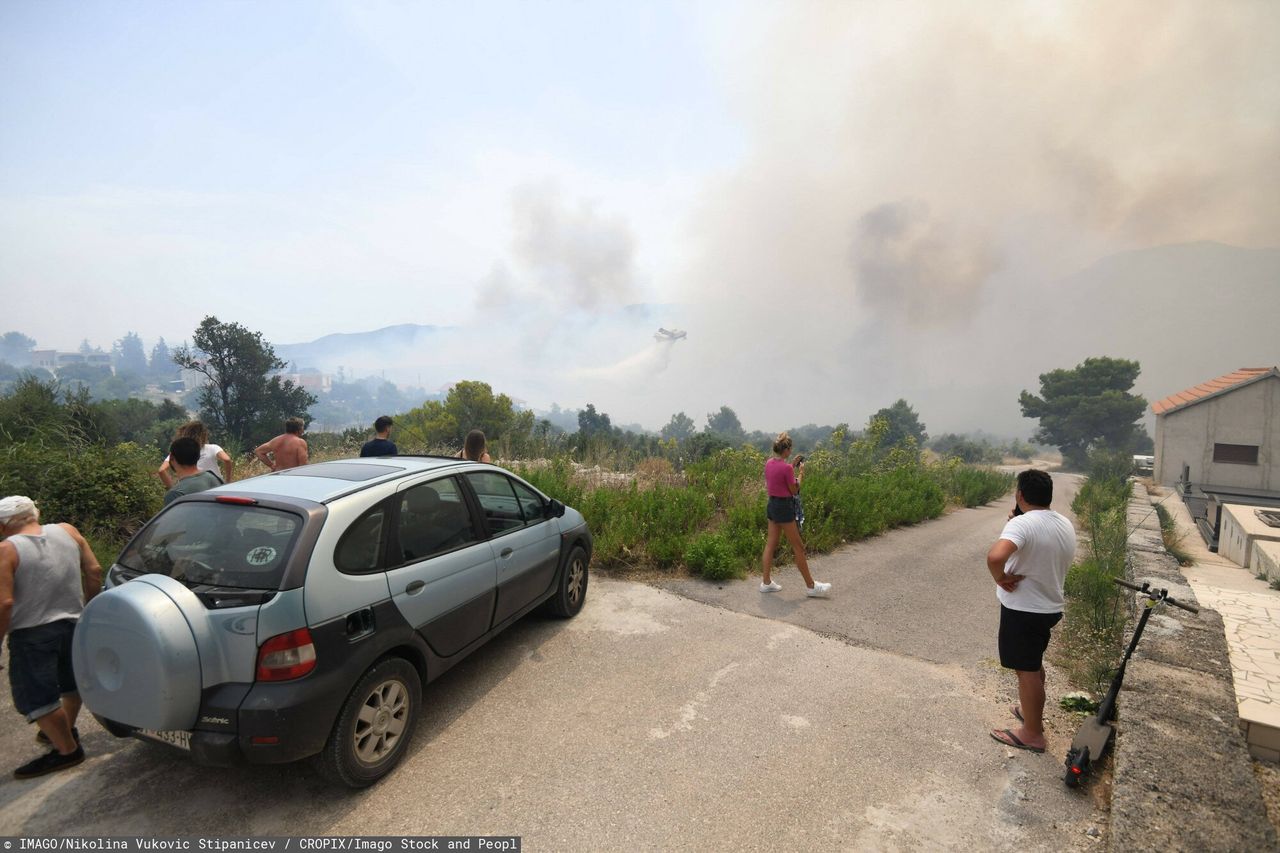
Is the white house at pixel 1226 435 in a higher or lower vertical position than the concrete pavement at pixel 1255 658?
higher

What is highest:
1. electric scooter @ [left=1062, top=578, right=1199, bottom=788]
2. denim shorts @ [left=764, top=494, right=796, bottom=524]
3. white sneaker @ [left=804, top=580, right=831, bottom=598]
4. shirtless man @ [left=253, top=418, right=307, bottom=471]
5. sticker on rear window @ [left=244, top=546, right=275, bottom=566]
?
shirtless man @ [left=253, top=418, right=307, bottom=471]

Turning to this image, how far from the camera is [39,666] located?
313 cm

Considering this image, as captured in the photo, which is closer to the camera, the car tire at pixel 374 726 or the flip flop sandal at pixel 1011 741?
the car tire at pixel 374 726

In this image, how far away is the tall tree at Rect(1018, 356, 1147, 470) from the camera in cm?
8292

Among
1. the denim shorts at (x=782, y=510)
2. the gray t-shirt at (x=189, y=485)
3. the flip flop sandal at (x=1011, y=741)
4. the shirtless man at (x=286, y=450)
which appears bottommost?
the flip flop sandal at (x=1011, y=741)

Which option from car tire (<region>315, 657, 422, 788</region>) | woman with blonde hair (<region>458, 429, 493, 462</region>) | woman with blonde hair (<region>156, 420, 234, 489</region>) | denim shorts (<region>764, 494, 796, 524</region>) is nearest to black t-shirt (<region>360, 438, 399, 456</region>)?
woman with blonde hair (<region>458, 429, 493, 462</region>)

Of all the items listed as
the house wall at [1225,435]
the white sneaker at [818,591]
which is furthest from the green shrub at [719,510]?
the house wall at [1225,435]

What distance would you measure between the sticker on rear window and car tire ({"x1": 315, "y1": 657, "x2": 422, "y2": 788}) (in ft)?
2.48

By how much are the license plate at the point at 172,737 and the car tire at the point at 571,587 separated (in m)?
2.75

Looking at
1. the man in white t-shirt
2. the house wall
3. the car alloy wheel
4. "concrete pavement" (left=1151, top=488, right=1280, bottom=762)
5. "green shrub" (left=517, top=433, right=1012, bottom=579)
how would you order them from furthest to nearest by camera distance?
1. the house wall
2. "green shrub" (left=517, top=433, right=1012, bottom=579)
3. "concrete pavement" (left=1151, top=488, right=1280, bottom=762)
4. the man in white t-shirt
5. the car alloy wheel

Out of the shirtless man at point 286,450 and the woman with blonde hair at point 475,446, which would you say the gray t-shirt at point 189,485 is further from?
the woman with blonde hair at point 475,446

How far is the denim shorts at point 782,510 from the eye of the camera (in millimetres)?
6336

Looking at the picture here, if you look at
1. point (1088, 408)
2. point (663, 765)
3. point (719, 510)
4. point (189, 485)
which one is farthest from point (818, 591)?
point (1088, 408)

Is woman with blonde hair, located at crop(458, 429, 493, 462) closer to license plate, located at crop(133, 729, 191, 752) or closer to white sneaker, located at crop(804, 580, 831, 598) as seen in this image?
white sneaker, located at crop(804, 580, 831, 598)
